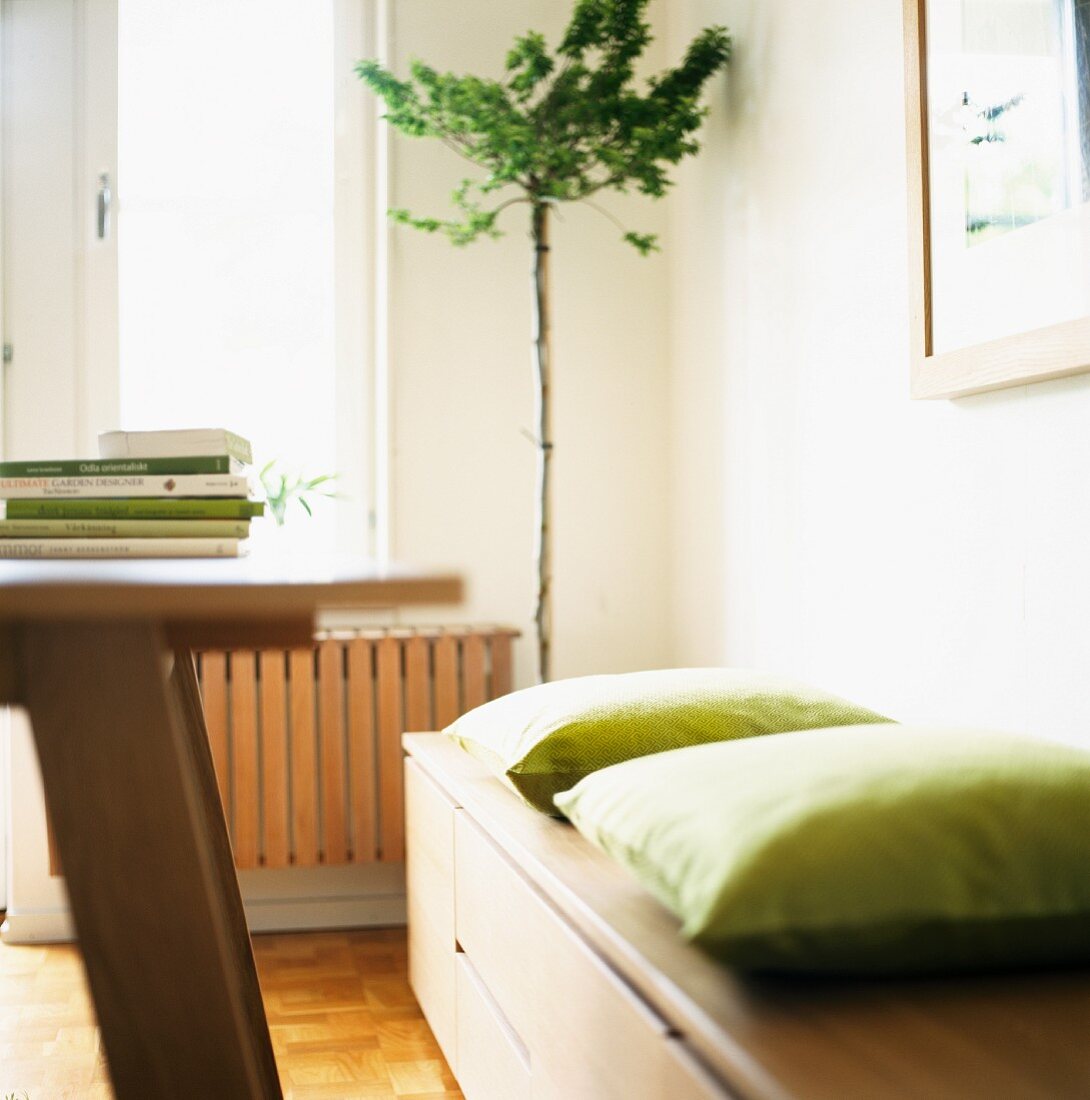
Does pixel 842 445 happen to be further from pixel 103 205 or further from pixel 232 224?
pixel 103 205

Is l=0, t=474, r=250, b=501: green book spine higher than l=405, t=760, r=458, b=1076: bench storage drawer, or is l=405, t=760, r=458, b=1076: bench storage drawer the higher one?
l=0, t=474, r=250, b=501: green book spine

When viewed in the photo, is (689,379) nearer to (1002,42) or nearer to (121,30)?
(1002,42)

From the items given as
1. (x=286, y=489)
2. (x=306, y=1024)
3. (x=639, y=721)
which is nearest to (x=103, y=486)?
(x=639, y=721)

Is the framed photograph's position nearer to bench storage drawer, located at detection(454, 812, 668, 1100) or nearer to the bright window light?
bench storage drawer, located at detection(454, 812, 668, 1100)

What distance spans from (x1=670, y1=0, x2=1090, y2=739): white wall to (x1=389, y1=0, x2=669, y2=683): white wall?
12cm

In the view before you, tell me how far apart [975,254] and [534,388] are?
150 cm

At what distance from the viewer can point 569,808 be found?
4.17ft

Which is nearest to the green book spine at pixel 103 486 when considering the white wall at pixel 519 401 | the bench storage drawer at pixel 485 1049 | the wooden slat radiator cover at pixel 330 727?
the bench storage drawer at pixel 485 1049

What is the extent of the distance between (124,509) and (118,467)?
4 cm

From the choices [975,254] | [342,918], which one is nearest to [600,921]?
[975,254]

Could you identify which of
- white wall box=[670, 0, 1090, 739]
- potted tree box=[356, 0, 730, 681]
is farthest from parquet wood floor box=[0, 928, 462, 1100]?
potted tree box=[356, 0, 730, 681]

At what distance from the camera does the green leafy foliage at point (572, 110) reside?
2.40m

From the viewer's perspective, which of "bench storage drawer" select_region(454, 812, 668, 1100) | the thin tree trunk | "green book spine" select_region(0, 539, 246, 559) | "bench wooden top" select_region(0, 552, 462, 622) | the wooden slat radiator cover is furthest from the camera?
the wooden slat radiator cover

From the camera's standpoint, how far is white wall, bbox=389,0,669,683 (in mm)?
2957
